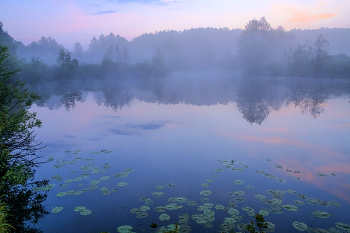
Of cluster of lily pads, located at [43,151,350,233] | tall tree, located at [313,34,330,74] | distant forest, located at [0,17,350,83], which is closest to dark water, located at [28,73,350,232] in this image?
cluster of lily pads, located at [43,151,350,233]

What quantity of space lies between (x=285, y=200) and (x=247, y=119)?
41.2ft

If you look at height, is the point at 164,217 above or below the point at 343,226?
above

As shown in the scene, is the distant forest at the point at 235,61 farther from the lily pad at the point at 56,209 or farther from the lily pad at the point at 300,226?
the lily pad at the point at 300,226

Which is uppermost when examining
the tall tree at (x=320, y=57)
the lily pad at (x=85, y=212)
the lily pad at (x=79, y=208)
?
the tall tree at (x=320, y=57)

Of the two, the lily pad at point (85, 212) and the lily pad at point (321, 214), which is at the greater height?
the lily pad at point (85, 212)

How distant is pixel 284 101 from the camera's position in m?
27.8

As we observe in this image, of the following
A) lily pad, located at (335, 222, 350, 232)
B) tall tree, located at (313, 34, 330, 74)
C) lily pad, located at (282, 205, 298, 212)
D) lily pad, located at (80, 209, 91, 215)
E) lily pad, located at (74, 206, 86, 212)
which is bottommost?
lily pad, located at (335, 222, 350, 232)

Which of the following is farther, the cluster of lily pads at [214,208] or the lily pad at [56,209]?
the lily pad at [56,209]

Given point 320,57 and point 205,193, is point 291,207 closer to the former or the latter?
point 205,193

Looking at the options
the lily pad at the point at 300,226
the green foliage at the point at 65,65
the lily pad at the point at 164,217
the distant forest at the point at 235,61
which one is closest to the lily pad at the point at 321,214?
the lily pad at the point at 300,226

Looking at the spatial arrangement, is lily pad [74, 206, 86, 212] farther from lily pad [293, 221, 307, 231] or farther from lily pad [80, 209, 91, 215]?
lily pad [293, 221, 307, 231]

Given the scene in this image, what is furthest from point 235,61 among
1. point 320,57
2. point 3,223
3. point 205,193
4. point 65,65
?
point 3,223

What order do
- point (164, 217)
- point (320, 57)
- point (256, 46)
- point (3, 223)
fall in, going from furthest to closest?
point (256, 46) < point (320, 57) < point (164, 217) < point (3, 223)

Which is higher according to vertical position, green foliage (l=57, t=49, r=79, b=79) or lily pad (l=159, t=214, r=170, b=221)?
green foliage (l=57, t=49, r=79, b=79)
